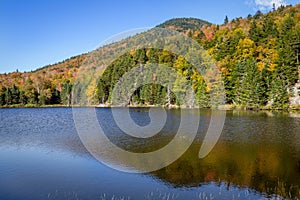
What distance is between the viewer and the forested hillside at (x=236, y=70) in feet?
175

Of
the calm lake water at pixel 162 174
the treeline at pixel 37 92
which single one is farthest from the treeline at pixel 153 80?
the calm lake water at pixel 162 174

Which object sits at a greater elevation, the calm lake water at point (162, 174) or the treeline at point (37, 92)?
the treeline at point (37, 92)

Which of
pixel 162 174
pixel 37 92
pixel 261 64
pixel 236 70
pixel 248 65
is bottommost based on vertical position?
pixel 162 174

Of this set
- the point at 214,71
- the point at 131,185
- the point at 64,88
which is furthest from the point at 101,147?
the point at 64,88

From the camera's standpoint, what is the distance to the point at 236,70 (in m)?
60.7

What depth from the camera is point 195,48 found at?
7844cm

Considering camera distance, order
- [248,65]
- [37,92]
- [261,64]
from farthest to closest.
→ [37,92] < [261,64] < [248,65]

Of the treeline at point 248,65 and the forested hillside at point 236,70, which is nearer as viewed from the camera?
the treeline at point 248,65

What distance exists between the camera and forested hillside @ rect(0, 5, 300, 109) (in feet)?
175

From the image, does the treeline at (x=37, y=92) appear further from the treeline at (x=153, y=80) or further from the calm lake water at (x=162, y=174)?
the calm lake water at (x=162, y=174)

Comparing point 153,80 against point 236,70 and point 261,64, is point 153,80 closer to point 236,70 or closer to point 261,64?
point 236,70

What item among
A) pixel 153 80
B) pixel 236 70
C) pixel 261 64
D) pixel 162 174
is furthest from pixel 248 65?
pixel 162 174

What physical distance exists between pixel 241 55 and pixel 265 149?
5097 cm

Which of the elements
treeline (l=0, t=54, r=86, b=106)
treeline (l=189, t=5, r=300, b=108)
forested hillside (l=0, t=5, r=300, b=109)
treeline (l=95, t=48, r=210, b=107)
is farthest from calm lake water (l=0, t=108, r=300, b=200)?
treeline (l=0, t=54, r=86, b=106)
